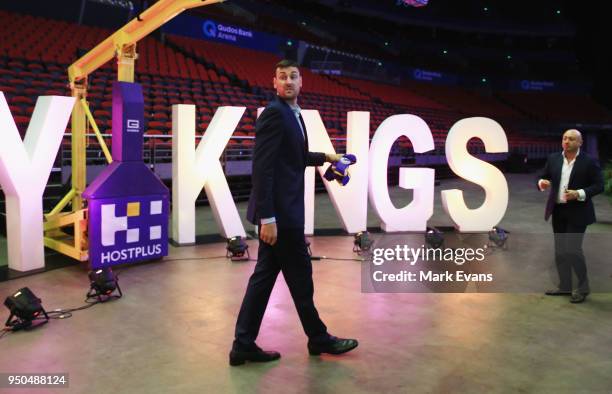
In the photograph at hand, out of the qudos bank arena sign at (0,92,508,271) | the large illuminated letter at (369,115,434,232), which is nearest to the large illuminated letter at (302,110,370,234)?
the qudos bank arena sign at (0,92,508,271)

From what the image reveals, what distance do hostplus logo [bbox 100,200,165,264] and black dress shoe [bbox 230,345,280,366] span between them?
7.77ft

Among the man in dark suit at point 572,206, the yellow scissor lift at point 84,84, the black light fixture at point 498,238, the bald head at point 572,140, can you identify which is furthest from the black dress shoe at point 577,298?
the yellow scissor lift at point 84,84

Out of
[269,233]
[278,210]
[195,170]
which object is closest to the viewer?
[269,233]

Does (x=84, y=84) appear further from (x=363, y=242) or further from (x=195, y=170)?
(x=363, y=242)

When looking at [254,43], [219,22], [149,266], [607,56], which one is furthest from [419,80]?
[149,266]

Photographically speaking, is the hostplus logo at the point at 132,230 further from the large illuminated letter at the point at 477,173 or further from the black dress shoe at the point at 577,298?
the black dress shoe at the point at 577,298

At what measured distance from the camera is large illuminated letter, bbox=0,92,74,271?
4.36m

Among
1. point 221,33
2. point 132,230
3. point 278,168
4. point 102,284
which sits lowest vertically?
point 102,284

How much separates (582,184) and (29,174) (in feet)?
15.0

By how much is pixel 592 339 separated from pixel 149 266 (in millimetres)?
3690

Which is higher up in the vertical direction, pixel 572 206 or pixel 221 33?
pixel 221 33

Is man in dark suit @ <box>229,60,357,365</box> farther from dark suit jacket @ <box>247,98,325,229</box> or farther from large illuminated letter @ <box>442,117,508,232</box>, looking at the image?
large illuminated letter @ <box>442,117,508,232</box>

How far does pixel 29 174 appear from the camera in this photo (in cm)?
450

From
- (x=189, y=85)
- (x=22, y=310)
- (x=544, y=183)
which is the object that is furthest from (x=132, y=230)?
(x=189, y=85)
